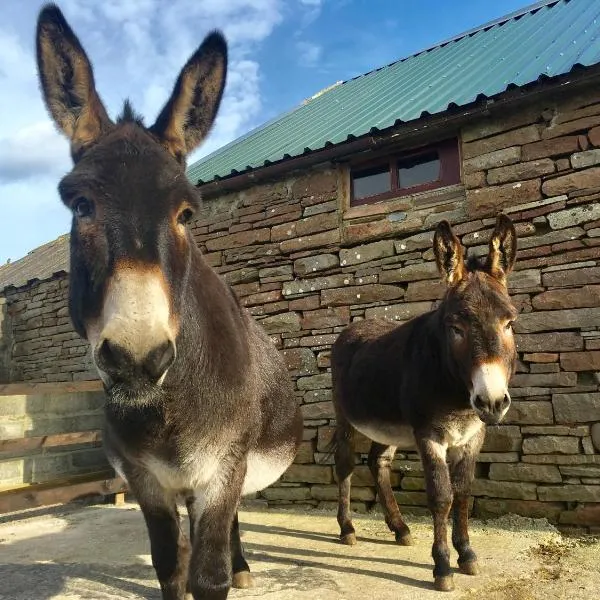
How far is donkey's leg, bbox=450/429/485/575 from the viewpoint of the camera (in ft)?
11.4

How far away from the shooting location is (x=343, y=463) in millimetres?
4844

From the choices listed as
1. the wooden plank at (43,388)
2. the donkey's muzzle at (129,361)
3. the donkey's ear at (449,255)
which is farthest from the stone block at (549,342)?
the wooden plank at (43,388)

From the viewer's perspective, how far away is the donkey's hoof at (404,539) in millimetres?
4191

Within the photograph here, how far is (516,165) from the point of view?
493 cm

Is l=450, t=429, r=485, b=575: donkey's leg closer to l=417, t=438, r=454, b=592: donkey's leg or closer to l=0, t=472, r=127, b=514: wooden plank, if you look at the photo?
l=417, t=438, r=454, b=592: donkey's leg

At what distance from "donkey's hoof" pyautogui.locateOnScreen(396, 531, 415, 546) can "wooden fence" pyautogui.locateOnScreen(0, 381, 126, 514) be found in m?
3.49

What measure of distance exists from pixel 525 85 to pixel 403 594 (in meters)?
4.34

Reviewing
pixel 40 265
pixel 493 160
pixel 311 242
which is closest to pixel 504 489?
pixel 493 160

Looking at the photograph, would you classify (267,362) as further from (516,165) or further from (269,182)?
(269,182)

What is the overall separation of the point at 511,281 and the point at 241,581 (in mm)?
3504

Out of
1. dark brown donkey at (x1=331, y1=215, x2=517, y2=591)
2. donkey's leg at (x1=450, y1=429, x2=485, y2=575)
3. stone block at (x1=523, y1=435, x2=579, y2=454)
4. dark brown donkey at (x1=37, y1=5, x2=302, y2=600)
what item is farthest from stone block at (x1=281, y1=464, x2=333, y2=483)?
dark brown donkey at (x1=37, y1=5, x2=302, y2=600)

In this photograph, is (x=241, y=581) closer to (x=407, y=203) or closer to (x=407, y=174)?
(x=407, y=203)

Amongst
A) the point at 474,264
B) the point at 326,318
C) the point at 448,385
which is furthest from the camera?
the point at 326,318

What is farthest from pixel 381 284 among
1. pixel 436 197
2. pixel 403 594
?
pixel 403 594
